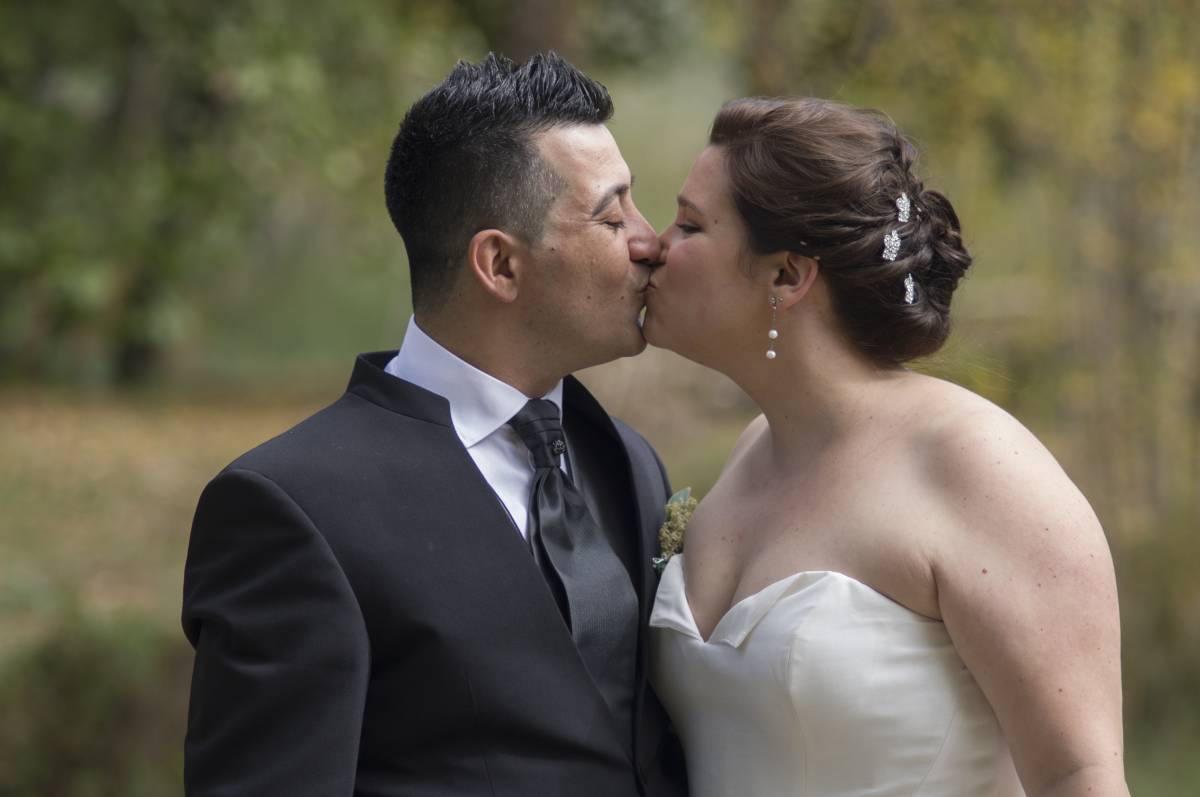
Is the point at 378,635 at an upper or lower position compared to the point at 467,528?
lower

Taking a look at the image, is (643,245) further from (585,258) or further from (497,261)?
(497,261)

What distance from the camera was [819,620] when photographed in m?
2.59

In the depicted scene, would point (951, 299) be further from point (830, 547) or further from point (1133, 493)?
point (1133, 493)

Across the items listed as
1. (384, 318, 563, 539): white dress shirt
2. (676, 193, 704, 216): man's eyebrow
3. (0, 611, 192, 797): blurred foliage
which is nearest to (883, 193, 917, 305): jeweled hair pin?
(676, 193, 704, 216): man's eyebrow

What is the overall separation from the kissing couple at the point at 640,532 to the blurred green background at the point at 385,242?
0.44m

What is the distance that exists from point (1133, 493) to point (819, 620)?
616 centimetres

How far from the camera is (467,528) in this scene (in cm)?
258

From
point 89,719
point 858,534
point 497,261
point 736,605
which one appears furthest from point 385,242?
point 858,534

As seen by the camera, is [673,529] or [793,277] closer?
[793,277]

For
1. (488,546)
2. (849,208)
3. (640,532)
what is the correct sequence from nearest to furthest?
(488,546) → (849,208) → (640,532)

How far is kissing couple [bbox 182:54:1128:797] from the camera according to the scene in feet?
8.00

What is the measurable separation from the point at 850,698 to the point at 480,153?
123 centimetres

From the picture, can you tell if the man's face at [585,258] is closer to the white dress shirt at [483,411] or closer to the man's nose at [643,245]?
the man's nose at [643,245]

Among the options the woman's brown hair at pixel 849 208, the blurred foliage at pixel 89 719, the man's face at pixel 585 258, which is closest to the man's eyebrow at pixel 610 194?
the man's face at pixel 585 258
